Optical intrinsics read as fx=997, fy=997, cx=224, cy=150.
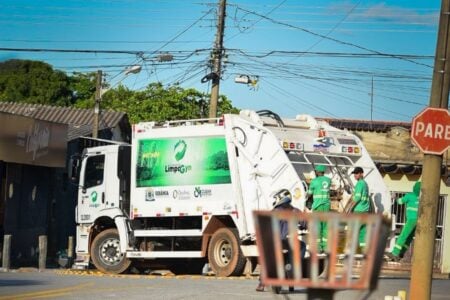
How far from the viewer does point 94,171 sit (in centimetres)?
2406

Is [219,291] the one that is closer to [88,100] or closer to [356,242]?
[356,242]

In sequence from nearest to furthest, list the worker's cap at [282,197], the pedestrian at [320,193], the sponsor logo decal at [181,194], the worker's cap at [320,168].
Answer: the worker's cap at [282,197]
the pedestrian at [320,193]
the worker's cap at [320,168]
the sponsor logo decal at [181,194]

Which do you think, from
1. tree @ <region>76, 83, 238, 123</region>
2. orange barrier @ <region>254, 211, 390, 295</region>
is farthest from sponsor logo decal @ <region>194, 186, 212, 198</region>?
Answer: tree @ <region>76, 83, 238, 123</region>

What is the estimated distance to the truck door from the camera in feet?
77.8

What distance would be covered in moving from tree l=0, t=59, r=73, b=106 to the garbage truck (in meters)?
39.8

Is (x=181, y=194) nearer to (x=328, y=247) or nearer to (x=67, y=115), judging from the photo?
(x=328, y=247)

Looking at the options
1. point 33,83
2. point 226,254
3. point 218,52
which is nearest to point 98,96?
point 218,52

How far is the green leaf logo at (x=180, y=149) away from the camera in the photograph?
2178 cm

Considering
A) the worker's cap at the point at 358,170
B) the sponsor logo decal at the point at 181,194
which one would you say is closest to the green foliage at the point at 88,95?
the sponsor logo decal at the point at 181,194

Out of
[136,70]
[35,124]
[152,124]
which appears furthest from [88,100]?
[152,124]

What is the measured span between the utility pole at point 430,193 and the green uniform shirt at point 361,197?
7.66 m

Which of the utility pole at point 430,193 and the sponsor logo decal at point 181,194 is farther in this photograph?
the sponsor logo decal at point 181,194

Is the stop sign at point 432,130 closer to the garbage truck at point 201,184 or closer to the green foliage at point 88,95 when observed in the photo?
the garbage truck at point 201,184

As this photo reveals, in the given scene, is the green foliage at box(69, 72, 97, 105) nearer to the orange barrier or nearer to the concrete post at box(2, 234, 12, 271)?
the concrete post at box(2, 234, 12, 271)
